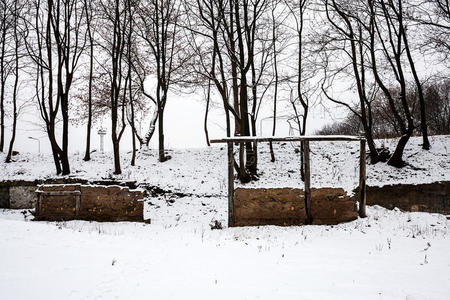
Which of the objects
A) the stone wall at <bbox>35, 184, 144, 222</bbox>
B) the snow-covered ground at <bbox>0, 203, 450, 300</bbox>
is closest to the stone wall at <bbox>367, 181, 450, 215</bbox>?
the snow-covered ground at <bbox>0, 203, 450, 300</bbox>

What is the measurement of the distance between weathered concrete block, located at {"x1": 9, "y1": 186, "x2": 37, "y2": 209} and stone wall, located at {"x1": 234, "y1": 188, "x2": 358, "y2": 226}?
9.74 metres

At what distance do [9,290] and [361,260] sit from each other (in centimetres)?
520

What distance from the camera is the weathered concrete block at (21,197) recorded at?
12281mm

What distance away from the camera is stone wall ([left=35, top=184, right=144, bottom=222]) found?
9.14m

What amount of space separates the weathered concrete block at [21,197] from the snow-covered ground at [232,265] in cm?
755

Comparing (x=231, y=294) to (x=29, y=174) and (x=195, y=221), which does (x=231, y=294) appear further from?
(x=29, y=174)

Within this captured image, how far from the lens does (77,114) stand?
67.3 feet

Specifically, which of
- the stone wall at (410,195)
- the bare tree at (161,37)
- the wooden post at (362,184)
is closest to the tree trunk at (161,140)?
the bare tree at (161,37)

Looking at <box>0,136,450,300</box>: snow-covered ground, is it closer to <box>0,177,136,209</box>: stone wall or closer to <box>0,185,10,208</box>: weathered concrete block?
<box>0,177,136,209</box>: stone wall

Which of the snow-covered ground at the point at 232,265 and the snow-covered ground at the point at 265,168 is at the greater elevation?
the snow-covered ground at the point at 265,168

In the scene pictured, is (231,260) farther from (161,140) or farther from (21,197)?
(161,140)

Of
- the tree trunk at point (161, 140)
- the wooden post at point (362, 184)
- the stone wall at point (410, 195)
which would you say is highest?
the tree trunk at point (161, 140)

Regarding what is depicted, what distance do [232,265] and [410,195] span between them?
1140 cm

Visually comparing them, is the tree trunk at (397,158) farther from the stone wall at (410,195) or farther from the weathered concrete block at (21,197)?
the weathered concrete block at (21,197)
